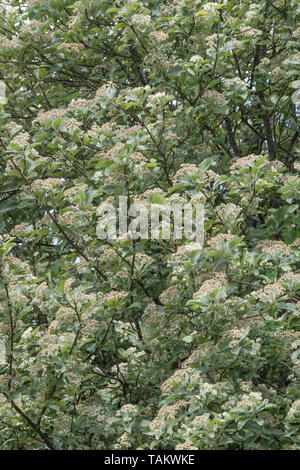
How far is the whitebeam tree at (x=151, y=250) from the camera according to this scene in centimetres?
419

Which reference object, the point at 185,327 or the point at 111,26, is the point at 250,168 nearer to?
the point at 185,327

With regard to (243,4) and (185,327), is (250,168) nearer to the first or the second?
(185,327)

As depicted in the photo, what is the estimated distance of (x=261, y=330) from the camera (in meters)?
4.27

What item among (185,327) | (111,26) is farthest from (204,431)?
(111,26)

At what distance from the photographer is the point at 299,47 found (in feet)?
19.8

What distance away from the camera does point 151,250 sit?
5539mm

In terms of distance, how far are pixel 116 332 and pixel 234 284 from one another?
3.11 ft

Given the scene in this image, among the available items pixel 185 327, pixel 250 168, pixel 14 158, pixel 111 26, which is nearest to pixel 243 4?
pixel 111 26

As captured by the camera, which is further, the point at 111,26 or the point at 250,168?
the point at 111,26

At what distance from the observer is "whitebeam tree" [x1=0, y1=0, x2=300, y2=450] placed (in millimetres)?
4191
